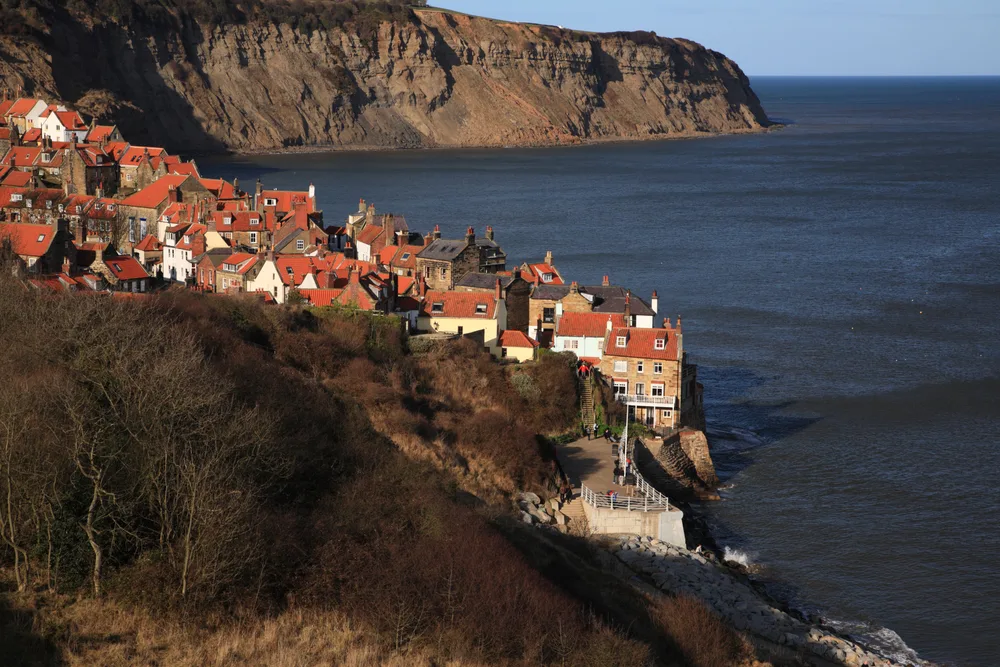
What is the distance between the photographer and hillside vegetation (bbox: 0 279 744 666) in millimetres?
20141

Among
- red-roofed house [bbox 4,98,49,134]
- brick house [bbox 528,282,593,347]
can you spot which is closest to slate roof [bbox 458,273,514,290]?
brick house [bbox 528,282,593,347]

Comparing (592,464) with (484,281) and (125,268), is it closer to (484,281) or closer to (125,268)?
(484,281)

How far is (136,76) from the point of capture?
146750 mm

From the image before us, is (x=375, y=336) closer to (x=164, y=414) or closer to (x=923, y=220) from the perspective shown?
(x=164, y=414)

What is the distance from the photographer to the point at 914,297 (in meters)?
68.4

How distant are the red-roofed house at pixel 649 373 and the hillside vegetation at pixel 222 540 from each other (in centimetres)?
1296

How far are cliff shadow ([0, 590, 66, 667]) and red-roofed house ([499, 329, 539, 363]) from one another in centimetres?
2314

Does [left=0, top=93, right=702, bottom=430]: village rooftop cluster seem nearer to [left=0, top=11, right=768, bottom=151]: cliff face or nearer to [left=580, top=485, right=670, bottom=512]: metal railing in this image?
[left=580, top=485, right=670, bottom=512]: metal railing

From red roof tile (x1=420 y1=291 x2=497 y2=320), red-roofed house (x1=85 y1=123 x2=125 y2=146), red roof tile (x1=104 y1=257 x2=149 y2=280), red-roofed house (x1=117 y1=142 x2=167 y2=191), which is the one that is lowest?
red roof tile (x1=420 y1=291 x2=497 y2=320)

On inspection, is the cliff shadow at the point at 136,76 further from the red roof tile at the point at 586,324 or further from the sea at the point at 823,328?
the red roof tile at the point at 586,324

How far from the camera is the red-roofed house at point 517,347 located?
41312mm

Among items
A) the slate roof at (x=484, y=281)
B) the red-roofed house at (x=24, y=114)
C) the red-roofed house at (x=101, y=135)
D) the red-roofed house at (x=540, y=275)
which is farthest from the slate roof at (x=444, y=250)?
the red-roofed house at (x=24, y=114)

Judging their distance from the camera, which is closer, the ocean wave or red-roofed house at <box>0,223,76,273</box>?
the ocean wave

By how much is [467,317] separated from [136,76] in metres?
116
